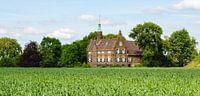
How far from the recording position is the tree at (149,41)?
372ft

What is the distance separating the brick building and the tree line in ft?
14.0

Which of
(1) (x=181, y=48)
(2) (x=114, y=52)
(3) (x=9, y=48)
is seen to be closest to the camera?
(1) (x=181, y=48)

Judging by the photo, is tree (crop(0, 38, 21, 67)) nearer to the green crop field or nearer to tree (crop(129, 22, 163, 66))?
tree (crop(129, 22, 163, 66))

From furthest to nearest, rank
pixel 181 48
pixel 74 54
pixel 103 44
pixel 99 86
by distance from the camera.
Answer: pixel 103 44 < pixel 74 54 < pixel 181 48 < pixel 99 86

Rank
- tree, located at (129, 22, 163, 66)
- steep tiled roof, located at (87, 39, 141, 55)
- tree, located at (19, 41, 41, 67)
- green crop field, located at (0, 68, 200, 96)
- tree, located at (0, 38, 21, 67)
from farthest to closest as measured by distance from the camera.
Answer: tree, located at (0, 38, 21, 67) < steep tiled roof, located at (87, 39, 141, 55) < tree, located at (129, 22, 163, 66) < tree, located at (19, 41, 41, 67) < green crop field, located at (0, 68, 200, 96)

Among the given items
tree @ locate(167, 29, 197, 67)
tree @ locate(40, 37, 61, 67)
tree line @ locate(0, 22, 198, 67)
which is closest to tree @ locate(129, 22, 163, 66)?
tree line @ locate(0, 22, 198, 67)

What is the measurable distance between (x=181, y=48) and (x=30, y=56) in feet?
121

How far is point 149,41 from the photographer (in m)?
116

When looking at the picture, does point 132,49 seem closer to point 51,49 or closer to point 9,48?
point 51,49

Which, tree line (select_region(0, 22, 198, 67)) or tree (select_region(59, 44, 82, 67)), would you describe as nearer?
tree line (select_region(0, 22, 198, 67))

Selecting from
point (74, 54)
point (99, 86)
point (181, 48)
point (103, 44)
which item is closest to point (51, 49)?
point (74, 54)

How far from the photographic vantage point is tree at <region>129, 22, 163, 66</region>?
113 m

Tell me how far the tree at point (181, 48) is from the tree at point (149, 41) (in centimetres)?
449

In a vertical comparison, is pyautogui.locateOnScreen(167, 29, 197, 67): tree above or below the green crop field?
above
